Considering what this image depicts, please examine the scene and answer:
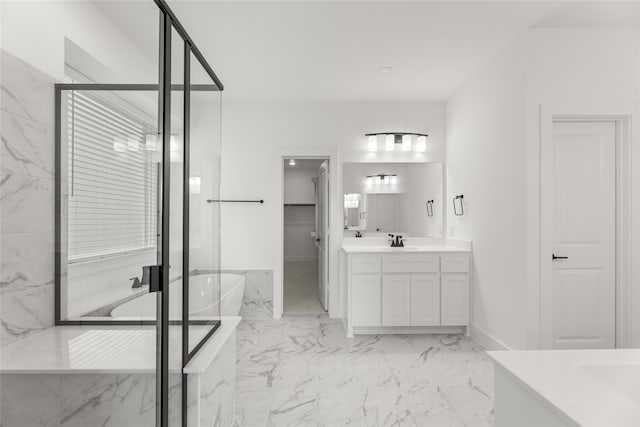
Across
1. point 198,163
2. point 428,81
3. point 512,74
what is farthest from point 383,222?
point 198,163

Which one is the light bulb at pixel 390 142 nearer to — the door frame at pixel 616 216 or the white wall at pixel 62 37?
the door frame at pixel 616 216

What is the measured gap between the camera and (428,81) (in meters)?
3.80

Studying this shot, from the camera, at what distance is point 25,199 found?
2.15ft

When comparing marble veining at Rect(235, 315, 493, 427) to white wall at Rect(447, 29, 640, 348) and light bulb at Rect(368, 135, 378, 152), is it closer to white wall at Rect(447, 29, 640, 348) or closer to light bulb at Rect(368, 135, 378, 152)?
white wall at Rect(447, 29, 640, 348)

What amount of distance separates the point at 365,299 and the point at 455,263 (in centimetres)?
100

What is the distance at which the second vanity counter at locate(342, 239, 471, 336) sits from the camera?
3822 mm

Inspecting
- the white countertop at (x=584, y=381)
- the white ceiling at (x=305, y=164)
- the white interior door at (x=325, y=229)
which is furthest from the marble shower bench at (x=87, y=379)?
the white ceiling at (x=305, y=164)

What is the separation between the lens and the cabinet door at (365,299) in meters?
3.81

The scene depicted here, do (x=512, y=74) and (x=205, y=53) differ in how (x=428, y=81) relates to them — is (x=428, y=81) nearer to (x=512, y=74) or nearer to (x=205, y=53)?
(x=512, y=74)

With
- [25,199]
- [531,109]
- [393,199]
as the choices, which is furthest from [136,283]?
[393,199]

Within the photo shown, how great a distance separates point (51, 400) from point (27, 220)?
363mm

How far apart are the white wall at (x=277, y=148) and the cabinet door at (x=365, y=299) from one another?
26.6 inches

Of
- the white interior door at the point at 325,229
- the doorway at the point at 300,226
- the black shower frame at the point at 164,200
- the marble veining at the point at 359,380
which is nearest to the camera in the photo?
the black shower frame at the point at 164,200

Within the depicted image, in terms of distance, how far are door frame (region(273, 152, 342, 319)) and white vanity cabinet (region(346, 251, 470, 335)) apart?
648mm
